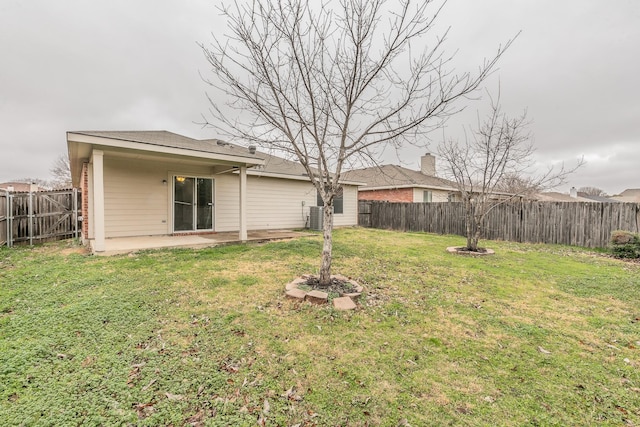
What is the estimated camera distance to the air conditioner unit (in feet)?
Answer: 40.5

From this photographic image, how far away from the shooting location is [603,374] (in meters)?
2.33

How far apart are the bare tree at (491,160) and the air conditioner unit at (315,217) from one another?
5.52 metres

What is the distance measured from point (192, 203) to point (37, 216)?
4818mm

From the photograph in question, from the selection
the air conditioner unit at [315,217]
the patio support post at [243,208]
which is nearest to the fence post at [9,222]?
the patio support post at [243,208]

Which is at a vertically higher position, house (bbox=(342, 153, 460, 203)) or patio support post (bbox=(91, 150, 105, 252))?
house (bbox=(342, 153, 460, 203))

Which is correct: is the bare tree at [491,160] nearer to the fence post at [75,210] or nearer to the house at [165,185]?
the house at [165,185]

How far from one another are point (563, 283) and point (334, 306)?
4371 millimetres

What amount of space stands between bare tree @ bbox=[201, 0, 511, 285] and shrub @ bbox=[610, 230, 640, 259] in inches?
296

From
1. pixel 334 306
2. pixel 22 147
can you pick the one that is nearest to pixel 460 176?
pixel 334 306

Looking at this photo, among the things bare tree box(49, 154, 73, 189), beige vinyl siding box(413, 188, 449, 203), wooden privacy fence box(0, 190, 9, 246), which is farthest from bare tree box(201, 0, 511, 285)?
bare tree box(49, 154, 73, 189)

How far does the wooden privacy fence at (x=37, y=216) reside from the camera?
325 inches

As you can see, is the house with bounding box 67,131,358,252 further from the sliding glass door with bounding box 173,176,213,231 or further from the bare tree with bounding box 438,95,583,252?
the bare tree with bounding box 438,95,583,252

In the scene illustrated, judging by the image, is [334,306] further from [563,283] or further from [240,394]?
[563,283]

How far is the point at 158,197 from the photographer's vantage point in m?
9.02
